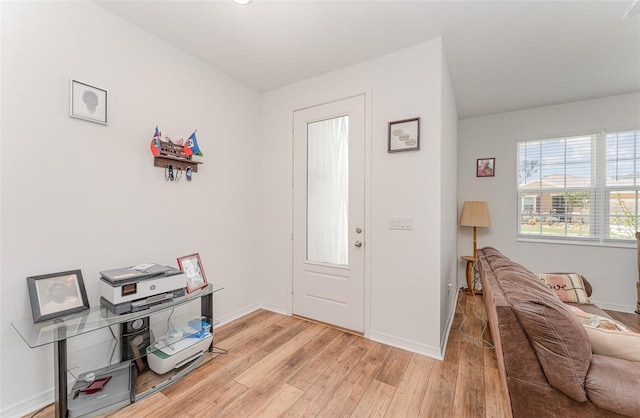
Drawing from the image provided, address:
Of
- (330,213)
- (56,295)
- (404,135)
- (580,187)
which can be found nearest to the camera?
(56,295)

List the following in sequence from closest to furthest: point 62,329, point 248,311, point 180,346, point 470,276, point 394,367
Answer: point 62,329, point 180,346, point 394,367, point 248,311, point 470,276

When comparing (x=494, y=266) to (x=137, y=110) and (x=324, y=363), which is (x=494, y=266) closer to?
(x=324, y=363)

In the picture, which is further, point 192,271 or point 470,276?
point 470,276

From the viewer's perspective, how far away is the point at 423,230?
2.36 meters

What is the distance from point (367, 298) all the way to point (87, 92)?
2.84 meters

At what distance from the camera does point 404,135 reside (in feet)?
7.93

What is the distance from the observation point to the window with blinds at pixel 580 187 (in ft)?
11.0

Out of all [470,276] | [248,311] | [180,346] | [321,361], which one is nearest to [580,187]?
[470,276]

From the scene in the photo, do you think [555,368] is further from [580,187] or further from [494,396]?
[580,187]

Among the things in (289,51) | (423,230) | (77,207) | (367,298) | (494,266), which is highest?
(289,51)

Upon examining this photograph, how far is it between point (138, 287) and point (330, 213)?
1.84 m

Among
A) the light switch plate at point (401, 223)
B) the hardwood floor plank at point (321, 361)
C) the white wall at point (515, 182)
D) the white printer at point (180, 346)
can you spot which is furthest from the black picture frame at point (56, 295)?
the white wall at point (515, 182)

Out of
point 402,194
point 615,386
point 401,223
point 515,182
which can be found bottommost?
point 615,386

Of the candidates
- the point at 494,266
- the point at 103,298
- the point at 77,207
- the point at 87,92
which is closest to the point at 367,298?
the point at 494,266
